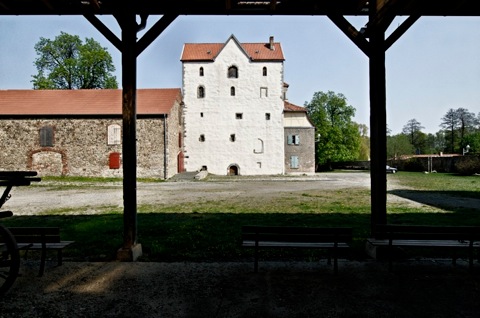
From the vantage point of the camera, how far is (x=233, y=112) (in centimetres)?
3438

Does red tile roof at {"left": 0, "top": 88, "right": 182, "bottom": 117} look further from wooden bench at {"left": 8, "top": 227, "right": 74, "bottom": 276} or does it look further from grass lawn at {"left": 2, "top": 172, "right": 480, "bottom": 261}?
wooden bench at {"left": 8, "top": 227, "right": 74, "bottom": 276}

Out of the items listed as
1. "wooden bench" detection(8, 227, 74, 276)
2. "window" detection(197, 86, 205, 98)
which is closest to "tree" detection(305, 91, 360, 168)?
"window" detection(197, 86, 205, 98)

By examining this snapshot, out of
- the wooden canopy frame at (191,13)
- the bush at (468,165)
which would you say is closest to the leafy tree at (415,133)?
the bush at (468,165)

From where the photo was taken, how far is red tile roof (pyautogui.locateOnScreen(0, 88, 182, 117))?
27.3 m

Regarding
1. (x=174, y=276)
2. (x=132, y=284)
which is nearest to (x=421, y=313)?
(x=174, y=276)

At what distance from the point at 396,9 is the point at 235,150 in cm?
2984

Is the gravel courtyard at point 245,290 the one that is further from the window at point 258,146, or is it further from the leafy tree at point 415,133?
the leafy tree at point 415,133

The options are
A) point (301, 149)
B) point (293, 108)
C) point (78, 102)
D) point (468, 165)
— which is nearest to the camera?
point (78, 102)

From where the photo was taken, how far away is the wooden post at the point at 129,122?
515 cm

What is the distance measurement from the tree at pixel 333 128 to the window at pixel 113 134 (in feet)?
104

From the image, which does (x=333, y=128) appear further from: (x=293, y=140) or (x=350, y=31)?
(x=350, y=31)

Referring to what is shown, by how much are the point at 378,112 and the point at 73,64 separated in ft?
146

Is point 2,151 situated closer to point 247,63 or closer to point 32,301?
point 247,63

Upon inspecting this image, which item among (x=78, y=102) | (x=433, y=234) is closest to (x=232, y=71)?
(x=78, y=102)
